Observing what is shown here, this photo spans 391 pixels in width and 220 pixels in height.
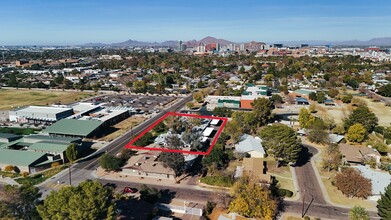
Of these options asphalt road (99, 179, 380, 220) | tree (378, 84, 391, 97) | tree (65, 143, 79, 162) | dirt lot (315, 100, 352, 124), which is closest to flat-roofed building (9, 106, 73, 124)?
tree (65, 143, 79, 162)

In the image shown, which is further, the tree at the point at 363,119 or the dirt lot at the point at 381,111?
the dirt lot at the point at 381,111

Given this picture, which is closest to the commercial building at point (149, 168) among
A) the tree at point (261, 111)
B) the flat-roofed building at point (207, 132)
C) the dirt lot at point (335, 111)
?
the flat-roofed building at point (207, 132)

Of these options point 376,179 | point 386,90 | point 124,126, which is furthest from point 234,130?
point 386,90

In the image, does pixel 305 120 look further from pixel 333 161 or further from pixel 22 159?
pixel 22 159

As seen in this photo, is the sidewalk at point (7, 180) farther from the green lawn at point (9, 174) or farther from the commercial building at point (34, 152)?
the commercial building at point (34, 152)

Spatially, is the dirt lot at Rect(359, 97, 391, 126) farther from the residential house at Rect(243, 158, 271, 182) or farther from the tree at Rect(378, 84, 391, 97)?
the residential house at Rect(243, 158, 271, 182)

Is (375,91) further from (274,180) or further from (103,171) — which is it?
(103,171)

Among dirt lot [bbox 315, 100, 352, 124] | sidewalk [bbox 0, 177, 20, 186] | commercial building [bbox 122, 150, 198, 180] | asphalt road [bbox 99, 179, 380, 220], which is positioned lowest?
asphalt road [bbox 99, 179, 380, 220]
